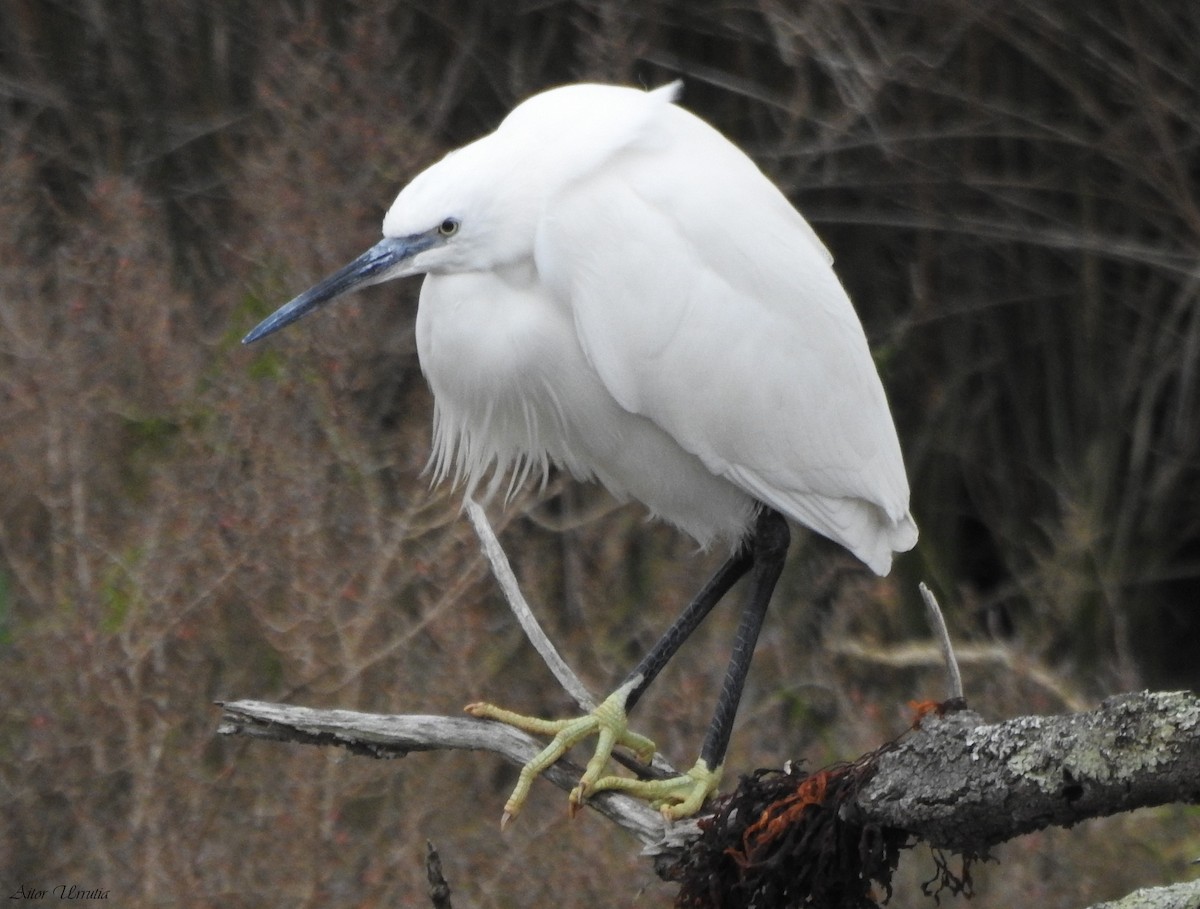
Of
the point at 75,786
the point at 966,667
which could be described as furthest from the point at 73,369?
the point at 966,667

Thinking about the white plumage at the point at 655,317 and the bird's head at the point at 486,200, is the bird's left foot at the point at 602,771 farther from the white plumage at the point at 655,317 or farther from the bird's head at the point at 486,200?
the bird's head at the point at 486,200

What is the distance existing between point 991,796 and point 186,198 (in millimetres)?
5489

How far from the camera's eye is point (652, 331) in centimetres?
287

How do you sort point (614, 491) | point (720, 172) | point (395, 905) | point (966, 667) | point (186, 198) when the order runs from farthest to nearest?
point (186, 198) < point (966, 667) < point (395, 905) < point (614, 491) < point (720, 172)

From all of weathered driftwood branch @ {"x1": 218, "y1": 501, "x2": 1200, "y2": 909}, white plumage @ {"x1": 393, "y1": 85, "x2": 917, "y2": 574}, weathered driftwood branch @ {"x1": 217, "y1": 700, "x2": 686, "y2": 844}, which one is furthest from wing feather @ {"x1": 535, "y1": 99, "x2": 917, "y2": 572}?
weathered driftwood branch @ {"x1": 217, "y1": 700, "x2": 686, "y2": 844}

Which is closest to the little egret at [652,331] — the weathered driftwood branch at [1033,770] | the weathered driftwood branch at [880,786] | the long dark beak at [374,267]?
the long dark beak at [374,267]

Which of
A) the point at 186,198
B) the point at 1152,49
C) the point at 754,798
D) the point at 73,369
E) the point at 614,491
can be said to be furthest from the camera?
the point at 186,198

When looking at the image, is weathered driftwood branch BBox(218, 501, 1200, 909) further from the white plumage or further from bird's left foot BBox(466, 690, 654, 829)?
the white plumage

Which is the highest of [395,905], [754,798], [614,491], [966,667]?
[754,798]

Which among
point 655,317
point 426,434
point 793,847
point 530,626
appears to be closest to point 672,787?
point 530,626

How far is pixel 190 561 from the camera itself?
14.7 feet

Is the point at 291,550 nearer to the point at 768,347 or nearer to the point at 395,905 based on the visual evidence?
the point at 395,905

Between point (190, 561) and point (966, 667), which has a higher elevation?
point (190, 561)

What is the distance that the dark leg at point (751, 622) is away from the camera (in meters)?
2.87
